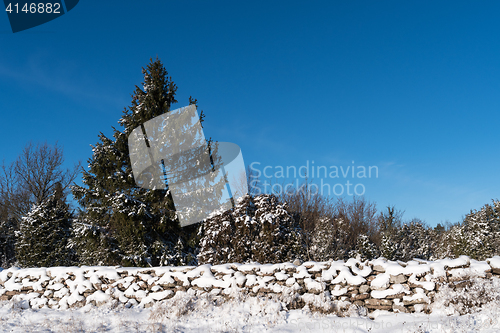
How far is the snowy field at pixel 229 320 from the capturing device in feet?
14.5

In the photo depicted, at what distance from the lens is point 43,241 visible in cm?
1341

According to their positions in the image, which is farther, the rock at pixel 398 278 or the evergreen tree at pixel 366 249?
the evergreen tree at pixel 366 249

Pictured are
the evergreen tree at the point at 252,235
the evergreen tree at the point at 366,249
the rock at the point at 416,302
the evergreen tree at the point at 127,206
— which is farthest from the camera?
the evergreen tree at the point at 366,249

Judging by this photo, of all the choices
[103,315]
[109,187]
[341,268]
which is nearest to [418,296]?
[341,268]

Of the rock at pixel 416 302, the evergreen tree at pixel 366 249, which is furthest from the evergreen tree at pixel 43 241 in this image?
the rock at pixel 416 302

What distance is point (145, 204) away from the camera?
34.2ft

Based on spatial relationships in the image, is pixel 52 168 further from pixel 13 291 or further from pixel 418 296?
pixel 418 296

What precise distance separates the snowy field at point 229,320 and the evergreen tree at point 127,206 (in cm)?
418

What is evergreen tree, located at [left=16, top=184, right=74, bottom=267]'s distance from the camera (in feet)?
43.4

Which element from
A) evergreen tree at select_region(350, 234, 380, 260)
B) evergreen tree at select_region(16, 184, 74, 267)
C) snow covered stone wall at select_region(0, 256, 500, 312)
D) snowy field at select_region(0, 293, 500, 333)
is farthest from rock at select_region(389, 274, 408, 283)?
evergreen tree at select_region(16, 184, 74, 267)

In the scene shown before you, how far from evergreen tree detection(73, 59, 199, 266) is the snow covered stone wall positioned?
2.92 metres

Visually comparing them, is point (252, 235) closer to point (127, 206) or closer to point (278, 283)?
point (278, 283)

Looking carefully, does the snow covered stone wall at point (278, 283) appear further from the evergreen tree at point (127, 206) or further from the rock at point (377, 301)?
the evergreen tree at point (127, 206)

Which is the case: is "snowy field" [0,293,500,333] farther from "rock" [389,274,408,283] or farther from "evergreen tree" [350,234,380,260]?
"evergreen tree" [350,234,380,260]
